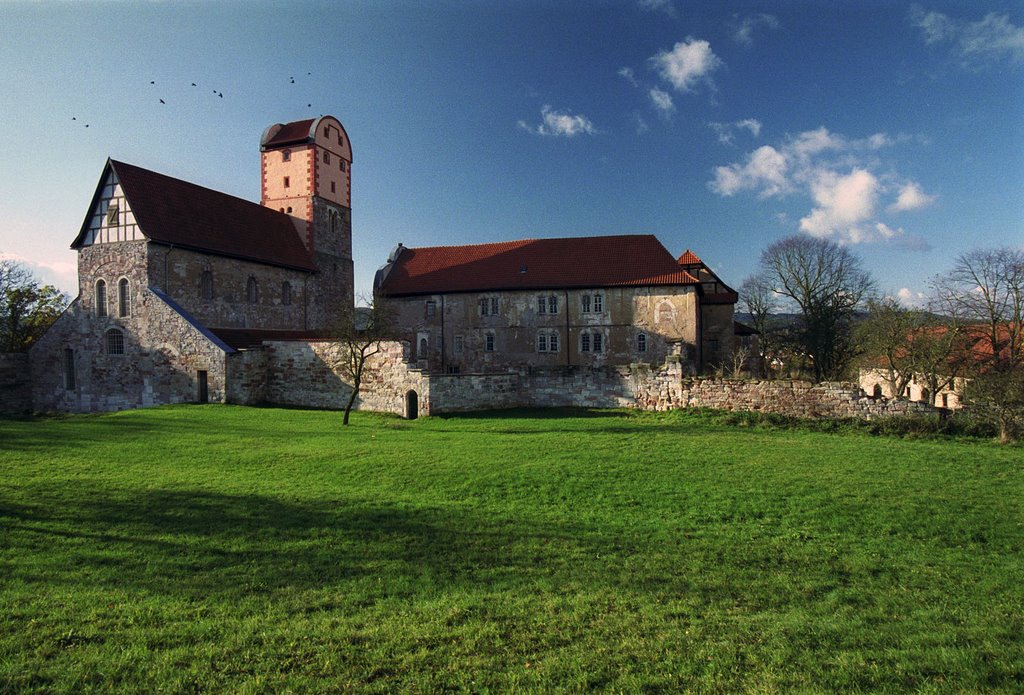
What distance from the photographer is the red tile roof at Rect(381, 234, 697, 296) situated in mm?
34094

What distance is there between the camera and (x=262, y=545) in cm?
732

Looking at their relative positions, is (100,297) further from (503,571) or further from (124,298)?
(503,571)

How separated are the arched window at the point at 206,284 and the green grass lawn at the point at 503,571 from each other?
16.1m

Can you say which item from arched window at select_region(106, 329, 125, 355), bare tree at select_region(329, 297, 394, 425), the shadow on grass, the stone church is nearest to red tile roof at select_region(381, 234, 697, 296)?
the stone church

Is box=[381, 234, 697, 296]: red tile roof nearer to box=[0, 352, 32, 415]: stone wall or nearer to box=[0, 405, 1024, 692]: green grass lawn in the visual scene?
box=[0, 352, 32, 415]: stone wall

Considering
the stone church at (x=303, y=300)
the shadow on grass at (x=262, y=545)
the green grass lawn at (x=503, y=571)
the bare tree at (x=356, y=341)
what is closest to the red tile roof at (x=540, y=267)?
the stone church at (x=303, y=300)

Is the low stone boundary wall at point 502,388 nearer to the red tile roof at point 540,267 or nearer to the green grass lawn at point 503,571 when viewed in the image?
the green grass lawn at point 503,571

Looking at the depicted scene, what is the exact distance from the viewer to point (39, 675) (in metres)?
4.18

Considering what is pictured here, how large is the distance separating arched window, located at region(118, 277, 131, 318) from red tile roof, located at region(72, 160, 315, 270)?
9.72ft

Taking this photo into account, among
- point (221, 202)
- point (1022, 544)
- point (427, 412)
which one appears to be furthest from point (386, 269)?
point (1022, 544)

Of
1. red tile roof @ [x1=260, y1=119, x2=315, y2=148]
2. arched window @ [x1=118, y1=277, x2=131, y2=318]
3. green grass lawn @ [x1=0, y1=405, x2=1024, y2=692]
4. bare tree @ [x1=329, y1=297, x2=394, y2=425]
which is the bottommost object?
green grass lawn @ [x1=0, y1=405, x2=1024, y2=692]

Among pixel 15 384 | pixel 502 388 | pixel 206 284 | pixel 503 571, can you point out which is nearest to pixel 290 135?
pixel 206 284

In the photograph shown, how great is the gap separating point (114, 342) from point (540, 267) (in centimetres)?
2319

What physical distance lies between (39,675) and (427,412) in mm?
18759
